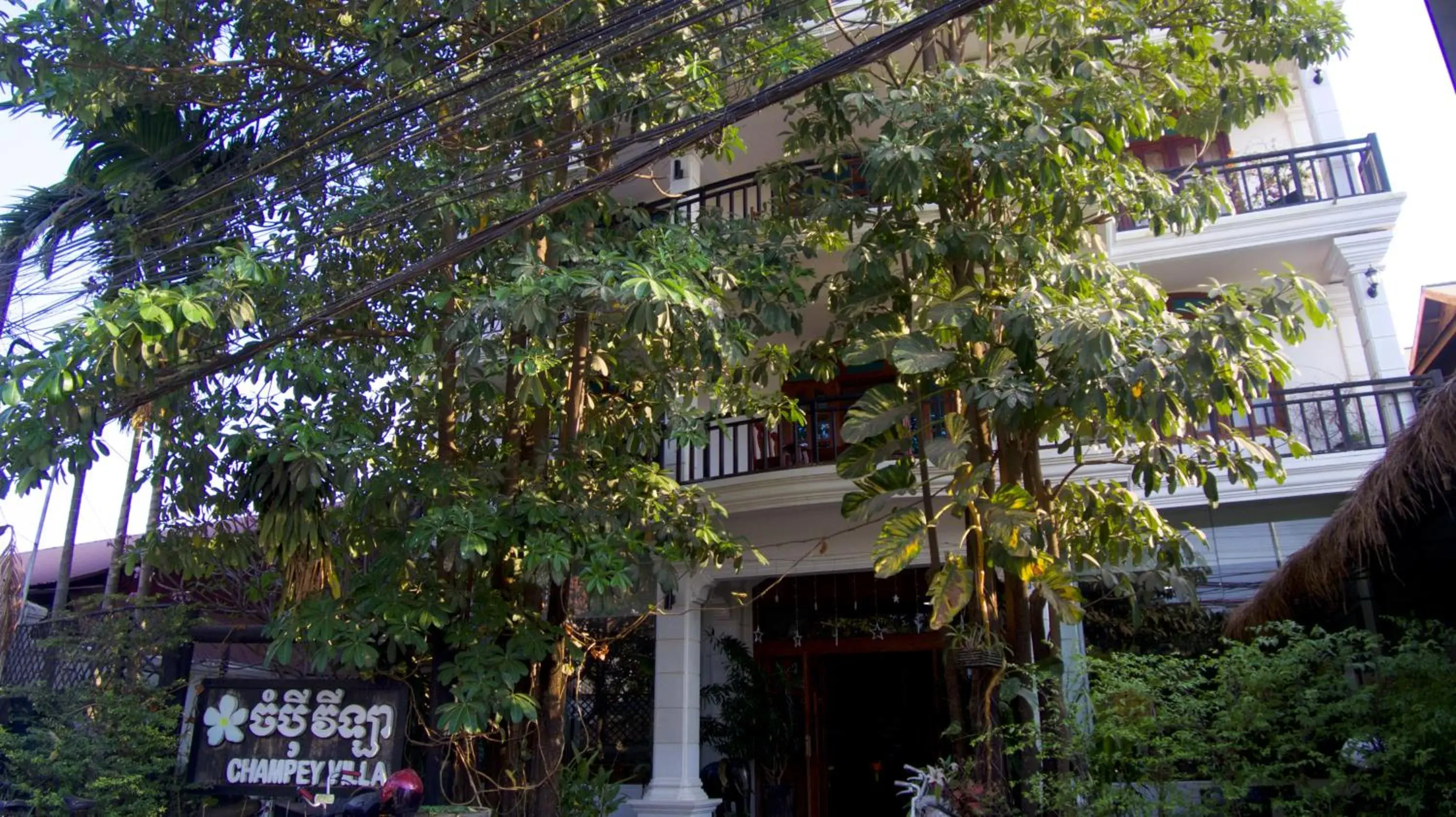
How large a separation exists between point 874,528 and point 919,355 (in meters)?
3.48

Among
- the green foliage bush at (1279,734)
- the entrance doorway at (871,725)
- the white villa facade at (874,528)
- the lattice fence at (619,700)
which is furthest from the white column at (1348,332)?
the lattice fence at (619,700)

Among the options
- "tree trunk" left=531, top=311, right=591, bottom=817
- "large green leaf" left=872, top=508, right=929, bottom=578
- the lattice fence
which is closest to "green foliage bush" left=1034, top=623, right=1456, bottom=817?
"large green leaf" left=872, top=508, right=929, bottom=578

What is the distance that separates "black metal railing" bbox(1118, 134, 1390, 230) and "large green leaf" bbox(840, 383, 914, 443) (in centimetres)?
403

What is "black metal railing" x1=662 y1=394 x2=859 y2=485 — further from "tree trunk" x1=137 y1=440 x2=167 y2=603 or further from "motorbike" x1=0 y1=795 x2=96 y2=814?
"motorbike" x1=0 y1=795 x2=96 y2=814

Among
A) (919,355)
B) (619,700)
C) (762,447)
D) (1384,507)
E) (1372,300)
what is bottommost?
(619,700)

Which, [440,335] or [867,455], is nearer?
[867,455]

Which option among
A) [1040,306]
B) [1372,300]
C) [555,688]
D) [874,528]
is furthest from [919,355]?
[1372,300]

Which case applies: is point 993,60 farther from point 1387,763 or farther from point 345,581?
point 345,581

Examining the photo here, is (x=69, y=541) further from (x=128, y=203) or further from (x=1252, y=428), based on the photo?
(x=1252, y=428)

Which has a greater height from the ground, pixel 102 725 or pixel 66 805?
pixel 102 725

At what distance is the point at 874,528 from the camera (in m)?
9.30

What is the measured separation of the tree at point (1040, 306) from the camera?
5820 millimetres

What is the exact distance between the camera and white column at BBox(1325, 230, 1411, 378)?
9039mm

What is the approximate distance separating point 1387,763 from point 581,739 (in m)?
7.35
